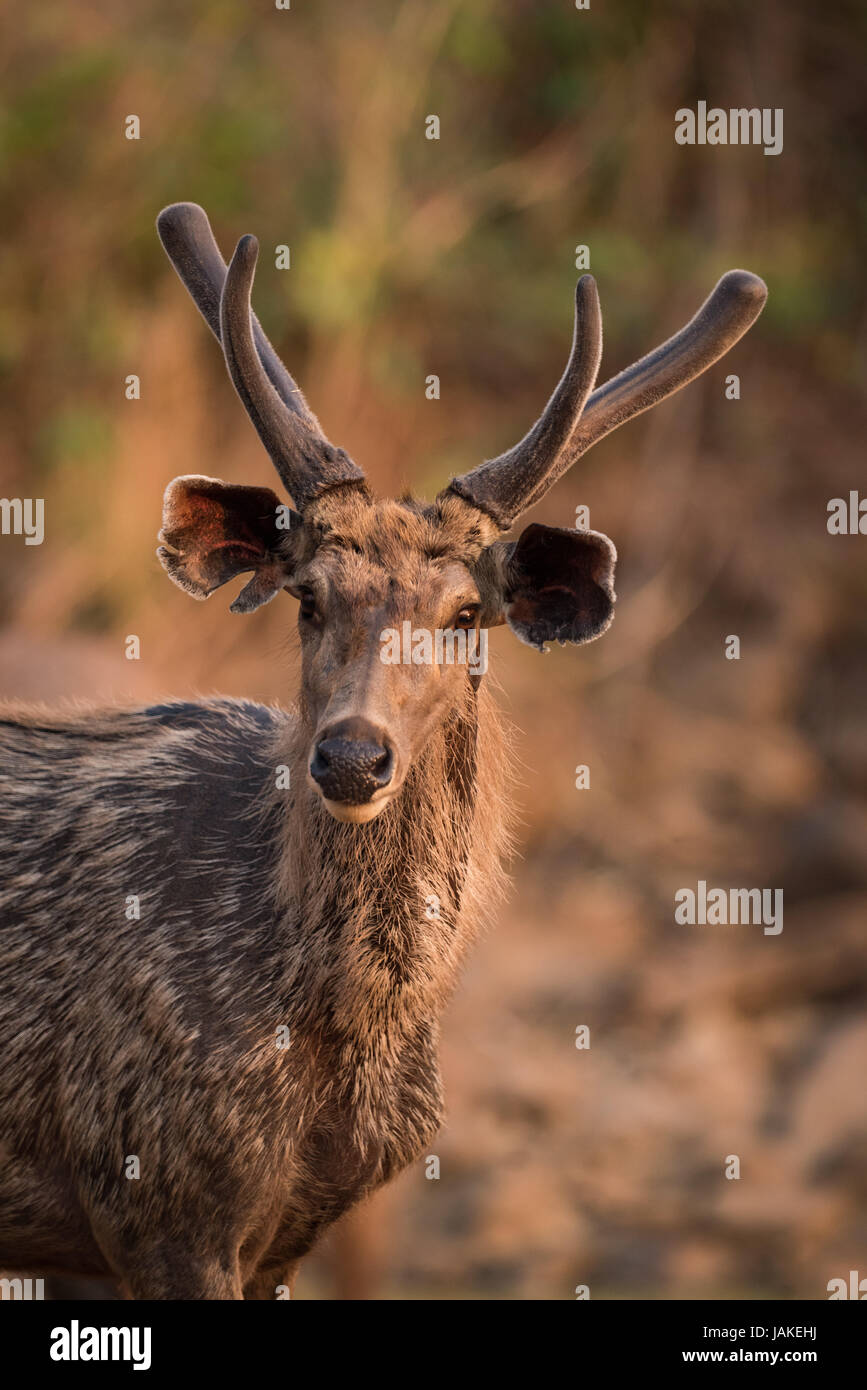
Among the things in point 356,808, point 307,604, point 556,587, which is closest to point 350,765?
point 356,808

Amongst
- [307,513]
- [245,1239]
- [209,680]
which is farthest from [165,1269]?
[209,680]

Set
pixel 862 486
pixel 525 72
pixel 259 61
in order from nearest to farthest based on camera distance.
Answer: pixel 259 61 → pixel 525 72 → pixel 862 486

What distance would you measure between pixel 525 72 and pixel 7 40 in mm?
4645

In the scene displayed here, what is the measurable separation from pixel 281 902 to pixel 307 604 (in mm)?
934

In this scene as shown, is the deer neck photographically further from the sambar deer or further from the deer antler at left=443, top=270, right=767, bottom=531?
the deer antler at left=443, top=270, right=767, bottom=531

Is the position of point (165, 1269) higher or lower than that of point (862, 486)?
lower

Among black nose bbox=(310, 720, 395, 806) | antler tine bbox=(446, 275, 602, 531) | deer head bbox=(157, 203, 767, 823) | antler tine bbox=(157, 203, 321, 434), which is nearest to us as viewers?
black nose bbox=(310, 720, 395, 806)

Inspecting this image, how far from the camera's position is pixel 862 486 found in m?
16.1

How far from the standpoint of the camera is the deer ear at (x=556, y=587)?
502cm

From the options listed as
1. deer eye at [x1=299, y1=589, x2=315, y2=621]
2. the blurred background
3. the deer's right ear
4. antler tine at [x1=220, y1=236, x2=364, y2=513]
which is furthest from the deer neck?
the blurred background

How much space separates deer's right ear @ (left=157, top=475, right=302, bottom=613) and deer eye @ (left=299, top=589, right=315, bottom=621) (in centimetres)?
24

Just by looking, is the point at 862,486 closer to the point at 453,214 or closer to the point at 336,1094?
the point at 453,214

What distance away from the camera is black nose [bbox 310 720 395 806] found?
426 centimetres

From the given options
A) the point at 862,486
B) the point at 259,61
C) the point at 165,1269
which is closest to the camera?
the point at 165,1269
